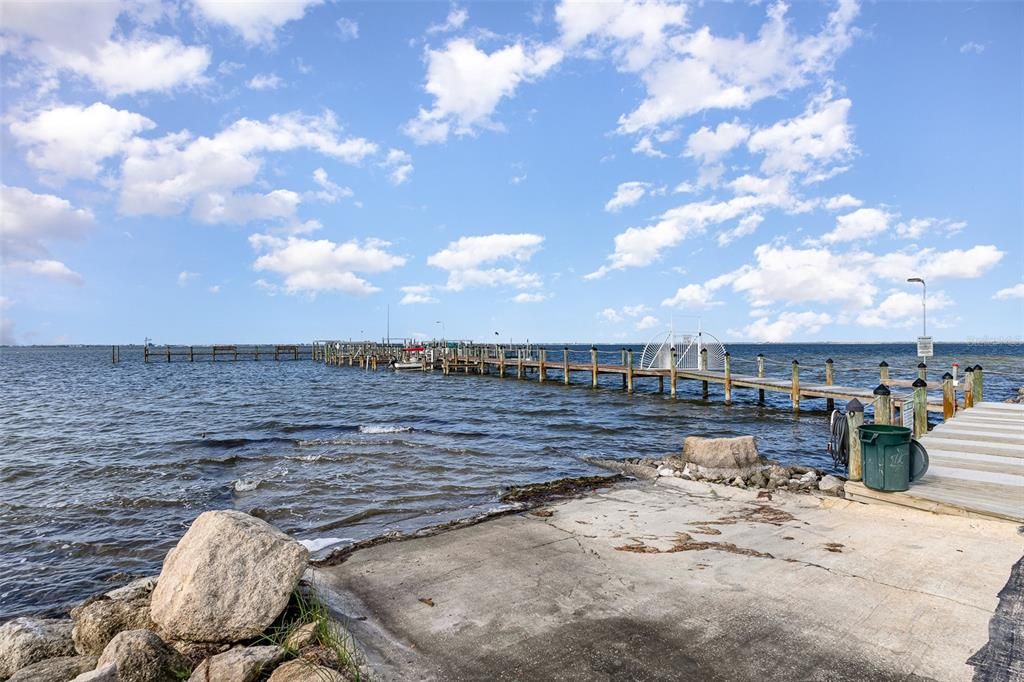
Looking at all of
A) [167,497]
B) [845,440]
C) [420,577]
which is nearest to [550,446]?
[845,440]

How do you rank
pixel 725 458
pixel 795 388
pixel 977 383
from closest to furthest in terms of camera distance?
pixel 725 458, pixel 977 383, pixel 795 388

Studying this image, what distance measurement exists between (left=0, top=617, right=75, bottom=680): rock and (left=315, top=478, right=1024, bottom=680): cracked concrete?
1.99 m

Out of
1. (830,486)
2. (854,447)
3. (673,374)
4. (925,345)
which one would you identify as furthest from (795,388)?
(854,447)

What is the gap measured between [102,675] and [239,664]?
0.74m

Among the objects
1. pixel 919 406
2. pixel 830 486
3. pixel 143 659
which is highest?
pixel 919 406

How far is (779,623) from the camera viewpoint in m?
4.27

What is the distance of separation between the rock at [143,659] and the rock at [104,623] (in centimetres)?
54

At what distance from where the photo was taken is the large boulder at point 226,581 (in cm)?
411

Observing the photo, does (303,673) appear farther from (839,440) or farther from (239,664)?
(839,440)

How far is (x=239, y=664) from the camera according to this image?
367 cm

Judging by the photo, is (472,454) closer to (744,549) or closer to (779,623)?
(744,549)

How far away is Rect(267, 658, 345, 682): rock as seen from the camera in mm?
3396

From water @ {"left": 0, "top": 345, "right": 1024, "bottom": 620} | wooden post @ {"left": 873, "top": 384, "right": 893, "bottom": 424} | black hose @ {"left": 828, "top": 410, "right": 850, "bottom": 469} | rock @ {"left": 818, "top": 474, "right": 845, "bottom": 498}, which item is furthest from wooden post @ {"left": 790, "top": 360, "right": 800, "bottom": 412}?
rock @ {"left": 818, "top": 474, "right": 845, "bottom": 498}

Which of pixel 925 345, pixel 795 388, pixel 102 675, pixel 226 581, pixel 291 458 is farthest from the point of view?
pixel 795 388
